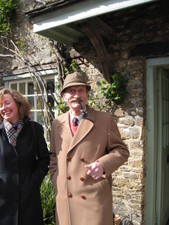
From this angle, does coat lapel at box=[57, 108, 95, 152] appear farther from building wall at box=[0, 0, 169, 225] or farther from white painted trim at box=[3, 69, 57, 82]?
white painted trim at box=[3, 69, 57, 82]

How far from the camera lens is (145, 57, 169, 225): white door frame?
341 centimetres

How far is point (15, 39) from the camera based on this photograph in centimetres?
492

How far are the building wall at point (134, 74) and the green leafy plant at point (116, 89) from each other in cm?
8

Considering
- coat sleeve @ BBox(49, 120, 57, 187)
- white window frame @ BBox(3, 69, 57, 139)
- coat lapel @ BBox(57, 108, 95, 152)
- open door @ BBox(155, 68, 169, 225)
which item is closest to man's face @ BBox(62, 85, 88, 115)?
coat lapel @ BBox(57, 108, 95, 152)

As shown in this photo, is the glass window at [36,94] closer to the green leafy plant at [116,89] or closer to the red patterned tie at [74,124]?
the green leafy plant at [116,89]

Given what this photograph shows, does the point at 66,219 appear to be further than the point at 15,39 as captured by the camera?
No

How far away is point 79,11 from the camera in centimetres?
277

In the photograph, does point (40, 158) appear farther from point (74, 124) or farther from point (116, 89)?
point (116, 89)

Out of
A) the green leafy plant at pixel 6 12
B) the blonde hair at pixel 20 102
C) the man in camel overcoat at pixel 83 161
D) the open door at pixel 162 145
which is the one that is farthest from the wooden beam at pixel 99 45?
the green leafy plant at pixel 6 12

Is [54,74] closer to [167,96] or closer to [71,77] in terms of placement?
[167,96]

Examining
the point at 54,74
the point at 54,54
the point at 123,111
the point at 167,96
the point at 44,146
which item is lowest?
the point at 44,146

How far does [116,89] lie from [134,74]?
1.16 ft

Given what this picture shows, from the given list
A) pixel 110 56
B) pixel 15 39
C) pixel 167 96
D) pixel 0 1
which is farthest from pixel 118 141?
pixel 0 1

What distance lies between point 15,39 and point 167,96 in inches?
130
